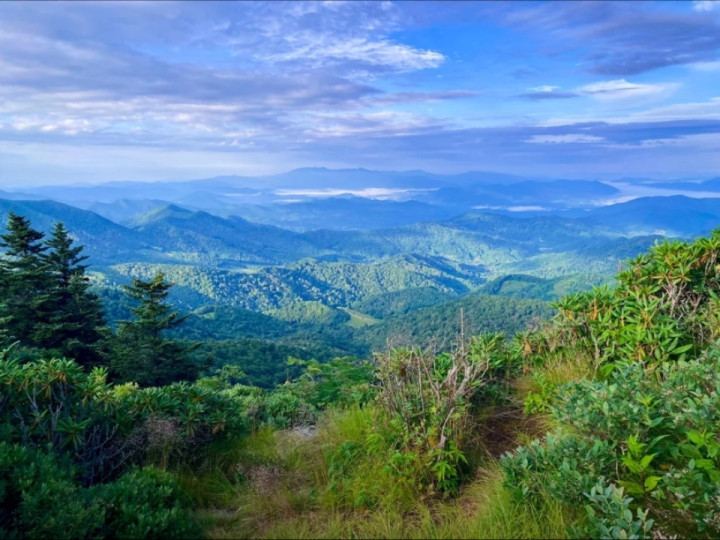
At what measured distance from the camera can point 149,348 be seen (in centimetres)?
2383

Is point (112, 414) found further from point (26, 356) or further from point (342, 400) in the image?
point (26, 356)

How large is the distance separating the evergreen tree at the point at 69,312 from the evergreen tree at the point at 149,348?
1.17 meters

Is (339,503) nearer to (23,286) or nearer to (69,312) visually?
(69,312)

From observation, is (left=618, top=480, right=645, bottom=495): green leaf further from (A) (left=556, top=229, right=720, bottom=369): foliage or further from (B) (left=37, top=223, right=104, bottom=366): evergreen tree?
(B) (left=37, top=223, right=104, bottom=366): evergreen tree

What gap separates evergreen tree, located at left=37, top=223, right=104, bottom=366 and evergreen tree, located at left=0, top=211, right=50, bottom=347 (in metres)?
0.39

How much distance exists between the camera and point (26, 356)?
1270 cm

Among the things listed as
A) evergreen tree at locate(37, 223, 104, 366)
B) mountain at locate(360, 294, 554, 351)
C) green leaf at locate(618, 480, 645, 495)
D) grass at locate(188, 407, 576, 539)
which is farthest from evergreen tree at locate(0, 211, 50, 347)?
mountain at locate(360, 294, 554, 351)

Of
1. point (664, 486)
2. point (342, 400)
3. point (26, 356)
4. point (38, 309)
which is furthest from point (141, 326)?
point (664, 486)

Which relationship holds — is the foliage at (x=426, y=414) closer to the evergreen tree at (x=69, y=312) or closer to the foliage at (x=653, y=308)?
the foliage at (x=653, y=308)

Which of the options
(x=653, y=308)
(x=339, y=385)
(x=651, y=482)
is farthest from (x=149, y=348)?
(x=651, y=482)

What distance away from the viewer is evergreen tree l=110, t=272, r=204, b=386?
22.3m

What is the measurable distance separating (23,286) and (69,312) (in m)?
2.27

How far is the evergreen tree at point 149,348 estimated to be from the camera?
22281 millimetres

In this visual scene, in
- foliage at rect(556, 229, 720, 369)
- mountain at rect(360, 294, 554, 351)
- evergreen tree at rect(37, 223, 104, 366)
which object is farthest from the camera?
mountain at rect(360, 294, 554, 351)
